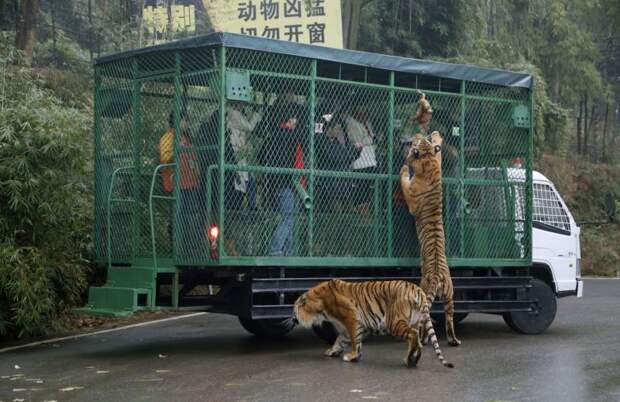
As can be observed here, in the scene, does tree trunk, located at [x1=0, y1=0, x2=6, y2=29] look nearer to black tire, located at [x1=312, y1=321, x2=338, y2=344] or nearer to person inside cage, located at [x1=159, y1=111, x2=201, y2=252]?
person inside cage, located at [x1=159, y1=111, x2=201, y2=252]

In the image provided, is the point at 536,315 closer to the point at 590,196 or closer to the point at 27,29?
the point at 27,29

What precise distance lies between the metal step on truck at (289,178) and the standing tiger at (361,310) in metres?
0.47

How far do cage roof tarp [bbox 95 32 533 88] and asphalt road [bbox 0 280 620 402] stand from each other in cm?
321

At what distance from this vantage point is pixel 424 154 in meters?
12.0

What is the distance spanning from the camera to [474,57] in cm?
2973

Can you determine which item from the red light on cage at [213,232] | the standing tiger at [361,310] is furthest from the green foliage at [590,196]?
the red light on cage at [213,232]

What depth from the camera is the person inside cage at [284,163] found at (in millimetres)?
11211

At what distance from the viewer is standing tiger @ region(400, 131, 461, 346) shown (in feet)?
39.3

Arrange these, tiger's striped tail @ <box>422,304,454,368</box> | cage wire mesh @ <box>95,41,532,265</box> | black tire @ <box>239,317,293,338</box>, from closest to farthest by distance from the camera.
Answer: tiger's striped tail @ <box>422,304,454,368</box> < cage wire mesh @ <box>95,41,532,265</box> < black tire @ <box>239,317,293,338</box>

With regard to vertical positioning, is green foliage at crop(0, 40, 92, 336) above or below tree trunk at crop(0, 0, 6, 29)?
below

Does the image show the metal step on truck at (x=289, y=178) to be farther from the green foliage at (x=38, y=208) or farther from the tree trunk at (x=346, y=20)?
the tree trunk at (x=346, y=20)

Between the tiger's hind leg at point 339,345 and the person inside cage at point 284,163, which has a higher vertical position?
the person inside cage at point 284,163

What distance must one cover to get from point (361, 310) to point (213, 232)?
1.71 meters

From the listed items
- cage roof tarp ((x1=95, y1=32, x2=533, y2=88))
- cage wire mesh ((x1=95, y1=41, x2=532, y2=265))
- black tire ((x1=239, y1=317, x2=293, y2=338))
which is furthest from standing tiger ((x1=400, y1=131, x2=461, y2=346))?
black tire ((x1=239, y1=317, x2=293, y2=338))
